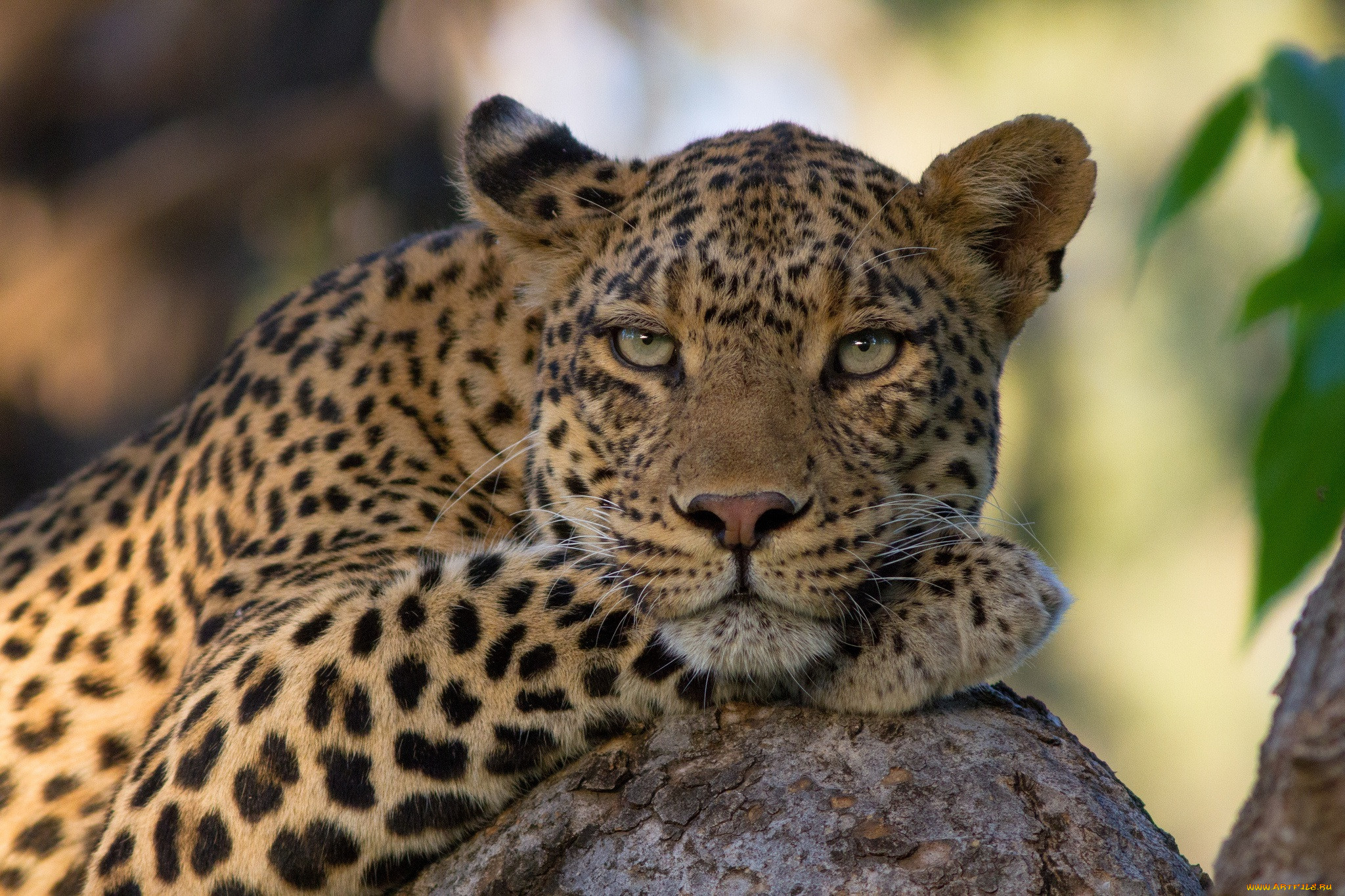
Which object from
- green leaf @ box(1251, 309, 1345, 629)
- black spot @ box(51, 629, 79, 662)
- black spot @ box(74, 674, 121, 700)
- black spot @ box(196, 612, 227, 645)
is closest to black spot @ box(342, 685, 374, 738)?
black spot @ box(196, 612, 227, 645)

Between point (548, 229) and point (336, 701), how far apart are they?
220cm

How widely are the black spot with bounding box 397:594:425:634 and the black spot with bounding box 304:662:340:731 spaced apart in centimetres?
27

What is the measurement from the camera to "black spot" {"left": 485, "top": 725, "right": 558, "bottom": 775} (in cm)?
418

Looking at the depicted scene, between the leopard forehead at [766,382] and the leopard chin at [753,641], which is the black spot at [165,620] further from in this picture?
the leopard chin at [753,641]

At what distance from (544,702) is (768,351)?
1.45m

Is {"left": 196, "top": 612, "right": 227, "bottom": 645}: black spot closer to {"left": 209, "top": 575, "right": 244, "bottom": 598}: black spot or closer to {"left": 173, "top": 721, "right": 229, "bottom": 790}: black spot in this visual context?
{"left": 209, "top": 575, "right": 244, "bottom": 598}: black spot

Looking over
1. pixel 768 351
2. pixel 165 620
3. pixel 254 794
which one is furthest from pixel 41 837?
pixel 768 351

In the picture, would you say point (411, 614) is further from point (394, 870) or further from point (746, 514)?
point (746, 514)

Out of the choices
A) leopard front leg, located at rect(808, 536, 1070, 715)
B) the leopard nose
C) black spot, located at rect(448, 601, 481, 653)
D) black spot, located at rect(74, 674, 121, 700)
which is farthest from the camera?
black spot, located at rect(74, 674, 121, 700)

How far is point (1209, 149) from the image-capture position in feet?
13.8

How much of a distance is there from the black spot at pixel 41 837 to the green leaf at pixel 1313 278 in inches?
208

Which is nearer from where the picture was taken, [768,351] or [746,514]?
[746,514]

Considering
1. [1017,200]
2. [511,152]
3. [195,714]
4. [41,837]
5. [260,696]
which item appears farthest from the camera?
[41,837]

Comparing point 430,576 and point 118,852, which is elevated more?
point 430,576
